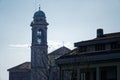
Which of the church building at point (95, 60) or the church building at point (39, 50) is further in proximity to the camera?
Answer: the church building at point (39, 50)

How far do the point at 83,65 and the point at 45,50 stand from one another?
37.7m

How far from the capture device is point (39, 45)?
249 feet

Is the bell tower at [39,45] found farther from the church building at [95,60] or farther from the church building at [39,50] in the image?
the church building at [95,60]

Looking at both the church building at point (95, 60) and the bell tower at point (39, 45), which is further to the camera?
the bell tower at point (39, 45)

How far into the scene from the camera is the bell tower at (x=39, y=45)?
74.6m

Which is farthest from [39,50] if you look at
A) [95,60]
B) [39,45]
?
[95,60]

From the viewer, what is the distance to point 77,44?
138ft

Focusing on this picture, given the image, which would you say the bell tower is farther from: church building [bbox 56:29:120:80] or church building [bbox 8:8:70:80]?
church building [bbox 56:29:120:80]

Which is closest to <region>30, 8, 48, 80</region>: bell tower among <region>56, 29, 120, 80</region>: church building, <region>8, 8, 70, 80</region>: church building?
<region>8, 8, 70, 80</region>: church building

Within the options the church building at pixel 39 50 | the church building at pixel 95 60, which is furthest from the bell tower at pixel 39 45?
the church building at pixel 95 60

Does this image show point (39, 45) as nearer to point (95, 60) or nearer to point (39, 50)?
point (39, 50)

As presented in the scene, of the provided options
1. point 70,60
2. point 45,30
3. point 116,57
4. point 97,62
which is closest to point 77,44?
point 70,60

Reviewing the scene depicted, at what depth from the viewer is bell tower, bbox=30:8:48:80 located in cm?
7462

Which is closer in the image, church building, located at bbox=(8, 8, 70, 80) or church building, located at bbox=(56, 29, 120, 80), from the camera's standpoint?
church building, located at bbox=(56, 29, 120, 80)
